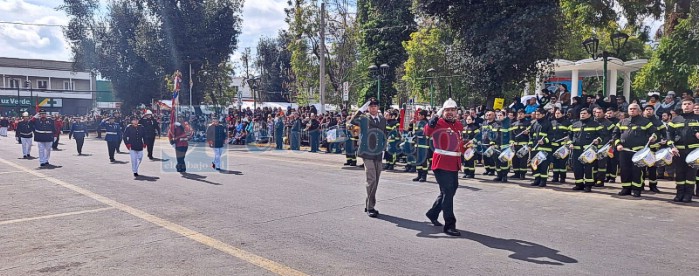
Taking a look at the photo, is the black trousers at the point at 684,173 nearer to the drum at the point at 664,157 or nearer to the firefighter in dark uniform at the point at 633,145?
the drum at the point at 664,157

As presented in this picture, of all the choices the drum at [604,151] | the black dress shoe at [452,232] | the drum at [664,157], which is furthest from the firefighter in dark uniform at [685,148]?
the black dress shoe at [452,232]

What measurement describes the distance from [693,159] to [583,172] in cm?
222

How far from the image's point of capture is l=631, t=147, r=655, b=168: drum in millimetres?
9427

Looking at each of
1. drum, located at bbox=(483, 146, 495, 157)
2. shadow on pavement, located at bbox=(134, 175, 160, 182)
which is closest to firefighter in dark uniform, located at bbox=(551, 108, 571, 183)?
drum, located at bbox=(483, 146, 495, 157)

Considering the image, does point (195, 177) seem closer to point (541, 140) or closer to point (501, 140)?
point (501, 140)

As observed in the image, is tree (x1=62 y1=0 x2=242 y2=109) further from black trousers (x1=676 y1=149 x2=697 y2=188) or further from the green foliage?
black trousers (x1=676 y1=149 x2=697 y2=188)

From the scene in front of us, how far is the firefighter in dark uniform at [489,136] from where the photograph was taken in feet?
43.1

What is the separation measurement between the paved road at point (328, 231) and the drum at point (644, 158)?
2.24 feet

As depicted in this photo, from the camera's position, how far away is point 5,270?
18.8 ft

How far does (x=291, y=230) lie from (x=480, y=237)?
257cm

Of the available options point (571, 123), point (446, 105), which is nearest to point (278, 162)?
point (571, 123)

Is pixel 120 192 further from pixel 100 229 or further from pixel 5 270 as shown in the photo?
pixel 5 270

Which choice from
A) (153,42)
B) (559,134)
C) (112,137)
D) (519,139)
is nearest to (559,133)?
(559,134)

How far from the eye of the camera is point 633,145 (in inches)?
395
